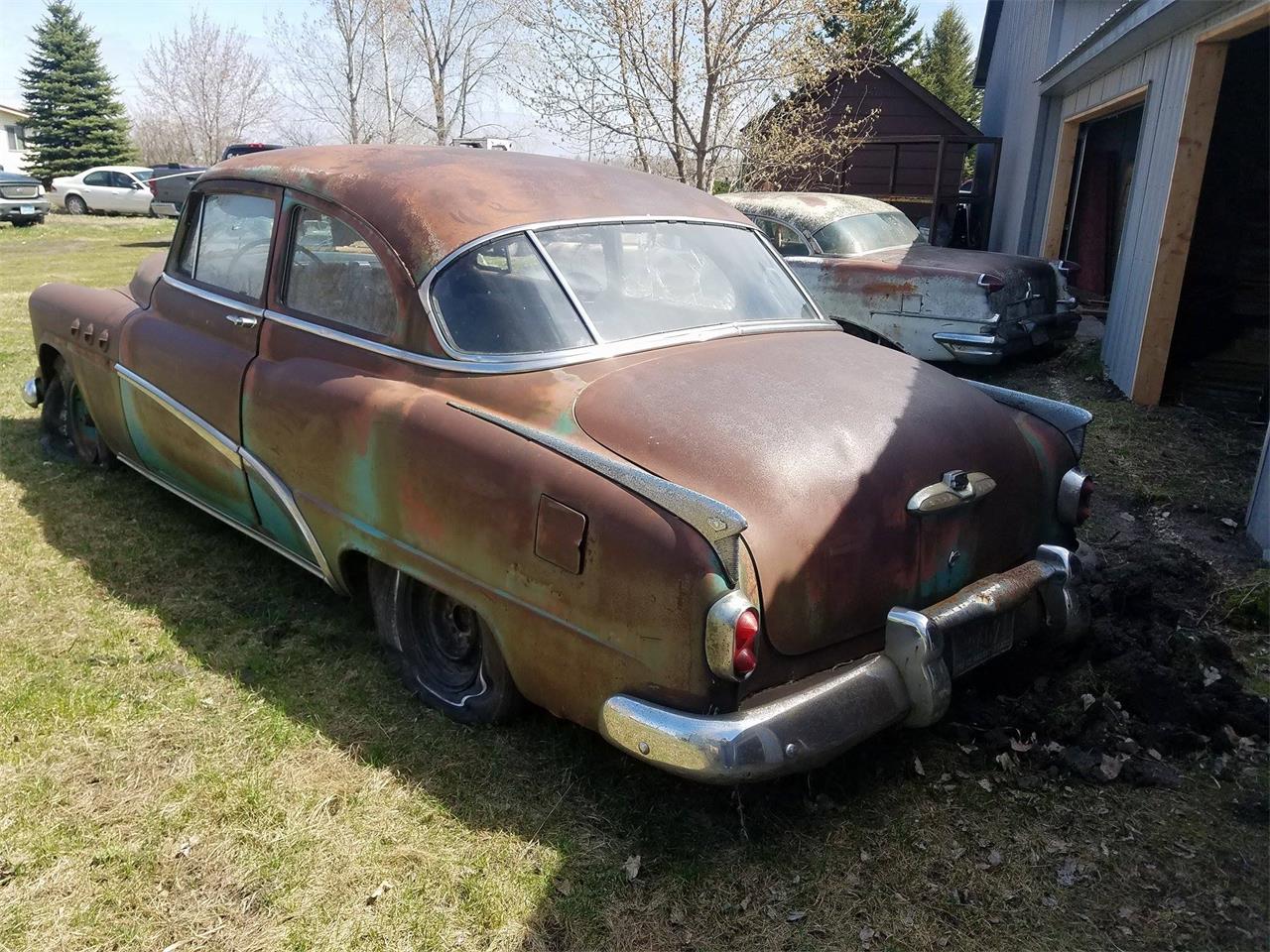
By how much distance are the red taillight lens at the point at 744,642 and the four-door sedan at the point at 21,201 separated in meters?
24.5

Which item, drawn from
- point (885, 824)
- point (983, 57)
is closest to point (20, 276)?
point (885, 824)

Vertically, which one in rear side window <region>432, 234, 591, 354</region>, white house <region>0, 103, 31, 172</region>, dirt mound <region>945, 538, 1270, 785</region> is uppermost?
white house <region>0, 103, 31, 172</region>

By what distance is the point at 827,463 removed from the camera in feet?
9.09

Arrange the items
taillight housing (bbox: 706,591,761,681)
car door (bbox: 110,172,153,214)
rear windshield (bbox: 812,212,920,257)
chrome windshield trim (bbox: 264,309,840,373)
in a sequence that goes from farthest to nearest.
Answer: car door (bbox: 110,172,153,214) → rear windshield (bbox: 812,212,920,257) → chrome windshield trim (bbox: 264,309,840,373) → taillight housing (bbox: 706,591,761,681)

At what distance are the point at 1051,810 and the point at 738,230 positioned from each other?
252 centimetres

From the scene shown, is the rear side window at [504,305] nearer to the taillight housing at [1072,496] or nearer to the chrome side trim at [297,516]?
the chrome side trim at [297,516]

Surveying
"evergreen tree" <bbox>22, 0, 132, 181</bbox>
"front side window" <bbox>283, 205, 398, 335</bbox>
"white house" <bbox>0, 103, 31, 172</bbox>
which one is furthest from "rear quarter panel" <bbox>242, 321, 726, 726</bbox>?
"white house" <bbox>0, 103, 31, 172</bbox>

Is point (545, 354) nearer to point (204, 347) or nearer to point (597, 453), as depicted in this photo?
point (597, 453)

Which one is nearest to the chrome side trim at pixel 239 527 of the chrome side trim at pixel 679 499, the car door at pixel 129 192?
the chrome side trim at pixel 679 499

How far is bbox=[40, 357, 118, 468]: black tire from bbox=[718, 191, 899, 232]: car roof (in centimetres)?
572

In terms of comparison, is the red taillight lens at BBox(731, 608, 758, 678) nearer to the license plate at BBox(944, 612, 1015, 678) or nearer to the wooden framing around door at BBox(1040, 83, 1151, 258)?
the license plate at BBox(944, 612, 1015, 678)

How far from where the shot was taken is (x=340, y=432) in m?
3.29

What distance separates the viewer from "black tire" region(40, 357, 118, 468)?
5.48m

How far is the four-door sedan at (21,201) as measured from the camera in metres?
21.7
